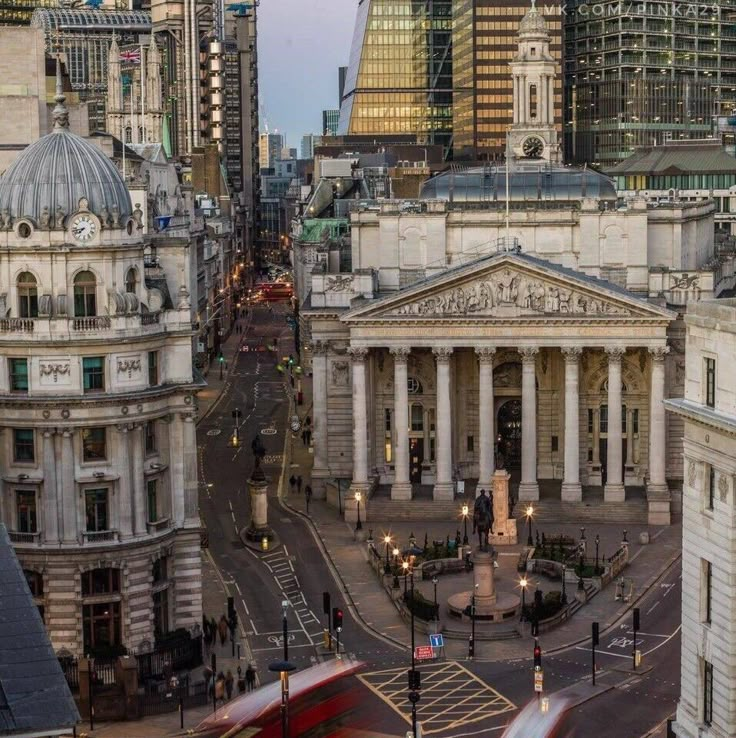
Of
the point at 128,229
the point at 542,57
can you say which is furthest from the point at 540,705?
the point at 542,57

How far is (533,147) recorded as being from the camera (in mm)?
192875

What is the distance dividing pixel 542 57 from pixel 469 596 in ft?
270

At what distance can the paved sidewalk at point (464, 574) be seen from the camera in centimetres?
11325

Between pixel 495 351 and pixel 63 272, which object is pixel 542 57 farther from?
pixel 63 272

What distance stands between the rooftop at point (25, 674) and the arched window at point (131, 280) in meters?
42.9

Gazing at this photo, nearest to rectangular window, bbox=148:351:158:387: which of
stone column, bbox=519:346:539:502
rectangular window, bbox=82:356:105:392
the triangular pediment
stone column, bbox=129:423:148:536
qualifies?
stone column, bbox=129:423:148:536

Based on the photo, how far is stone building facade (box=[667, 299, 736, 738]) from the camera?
7931 cm

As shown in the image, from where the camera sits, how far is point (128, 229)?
104312 millimetres

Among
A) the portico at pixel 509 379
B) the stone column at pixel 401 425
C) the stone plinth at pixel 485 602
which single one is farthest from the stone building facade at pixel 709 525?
the stone column at pixel 401 425

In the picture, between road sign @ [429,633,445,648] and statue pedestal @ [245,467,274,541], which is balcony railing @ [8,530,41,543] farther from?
statue pedestal @ [245,467,274,541]

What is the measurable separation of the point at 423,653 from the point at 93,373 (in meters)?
22.4

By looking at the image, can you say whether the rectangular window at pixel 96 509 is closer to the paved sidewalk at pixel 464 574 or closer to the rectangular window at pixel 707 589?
the paved sidewalk at pixel 464 574

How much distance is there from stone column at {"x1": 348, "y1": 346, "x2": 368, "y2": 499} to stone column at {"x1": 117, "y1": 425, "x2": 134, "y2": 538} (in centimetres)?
4725

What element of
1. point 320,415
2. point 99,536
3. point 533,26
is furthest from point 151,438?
point 533,26
